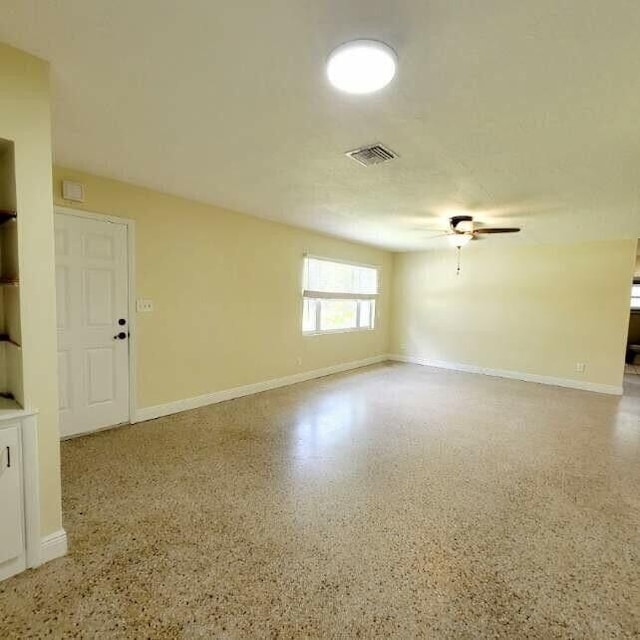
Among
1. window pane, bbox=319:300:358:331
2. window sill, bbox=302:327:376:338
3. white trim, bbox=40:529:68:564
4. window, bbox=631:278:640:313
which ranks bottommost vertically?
white trim, bbox=40:529:68:564

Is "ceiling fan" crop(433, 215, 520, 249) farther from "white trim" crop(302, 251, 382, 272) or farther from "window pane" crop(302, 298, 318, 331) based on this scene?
"window pane" crop(302, 298, 318, 331)

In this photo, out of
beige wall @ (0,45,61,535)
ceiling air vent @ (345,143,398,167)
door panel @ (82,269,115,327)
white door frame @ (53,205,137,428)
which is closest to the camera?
beige wall @ (0,45,61,535)

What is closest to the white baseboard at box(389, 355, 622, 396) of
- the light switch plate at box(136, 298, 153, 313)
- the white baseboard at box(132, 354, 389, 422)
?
the white baseboard at box(132, 354, 389, 422)

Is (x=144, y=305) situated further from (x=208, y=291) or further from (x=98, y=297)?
(x=208, y=291)

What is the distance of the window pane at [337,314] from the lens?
5.88 meters

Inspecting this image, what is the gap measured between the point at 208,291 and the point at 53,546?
9.00 ft

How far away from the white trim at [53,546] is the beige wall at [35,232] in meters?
0.05

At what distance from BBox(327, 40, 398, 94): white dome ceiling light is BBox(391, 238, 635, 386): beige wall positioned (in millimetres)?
4861

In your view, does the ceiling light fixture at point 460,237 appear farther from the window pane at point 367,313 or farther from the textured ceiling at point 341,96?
the window pane at point 367,313

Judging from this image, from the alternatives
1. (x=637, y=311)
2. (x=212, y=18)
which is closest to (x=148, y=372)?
(x=212, y=18)

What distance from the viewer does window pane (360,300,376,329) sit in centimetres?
686

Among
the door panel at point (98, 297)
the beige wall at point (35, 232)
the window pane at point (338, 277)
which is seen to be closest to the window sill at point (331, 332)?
the window pane at point (338, 277)

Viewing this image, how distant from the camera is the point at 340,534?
197 cm

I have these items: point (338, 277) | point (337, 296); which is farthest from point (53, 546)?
point (338, 277)
